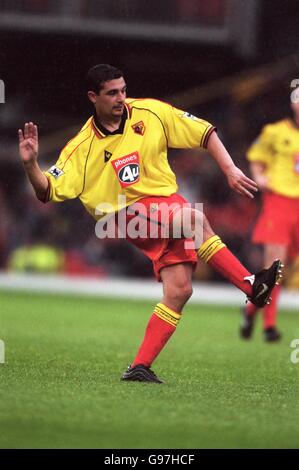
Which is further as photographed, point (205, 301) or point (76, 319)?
point (205, 301)

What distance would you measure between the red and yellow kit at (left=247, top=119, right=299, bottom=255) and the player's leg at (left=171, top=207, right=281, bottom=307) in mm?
3432

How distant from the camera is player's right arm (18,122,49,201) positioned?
6.11 meters

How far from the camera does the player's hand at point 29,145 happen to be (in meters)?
6.11

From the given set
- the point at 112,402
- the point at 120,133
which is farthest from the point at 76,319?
the point at 112,402

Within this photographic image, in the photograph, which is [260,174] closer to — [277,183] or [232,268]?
[277,183]

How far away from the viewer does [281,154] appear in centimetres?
997

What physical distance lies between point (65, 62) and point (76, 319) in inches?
293

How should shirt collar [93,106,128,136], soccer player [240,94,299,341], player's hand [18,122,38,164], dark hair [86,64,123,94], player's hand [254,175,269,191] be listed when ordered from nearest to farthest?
player's hand [18,122,38,164], dark hair [86,64,123,94], shirt collar [93,106,128,136], player's hand [254,175,269,191], soccer player [240,94,299,341]

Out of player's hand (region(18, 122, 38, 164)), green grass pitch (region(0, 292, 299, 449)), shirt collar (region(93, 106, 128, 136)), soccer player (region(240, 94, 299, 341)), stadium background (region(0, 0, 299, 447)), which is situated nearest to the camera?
green grass pitch (region(0, 292, 299, 449))

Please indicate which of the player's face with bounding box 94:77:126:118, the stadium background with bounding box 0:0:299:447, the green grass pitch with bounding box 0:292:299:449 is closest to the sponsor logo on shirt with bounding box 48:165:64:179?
the player's face with bounding box 94:77:126:118

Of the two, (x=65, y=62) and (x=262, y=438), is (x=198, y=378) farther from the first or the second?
(x=65, y=62)

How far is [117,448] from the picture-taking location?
4.62m

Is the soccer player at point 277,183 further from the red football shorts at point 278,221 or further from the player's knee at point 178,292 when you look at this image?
the player's knee at point 178,292

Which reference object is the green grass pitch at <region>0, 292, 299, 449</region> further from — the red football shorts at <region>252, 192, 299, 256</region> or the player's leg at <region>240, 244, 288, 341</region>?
the red football shorts at <region>252, 192, 299, 256</region>
